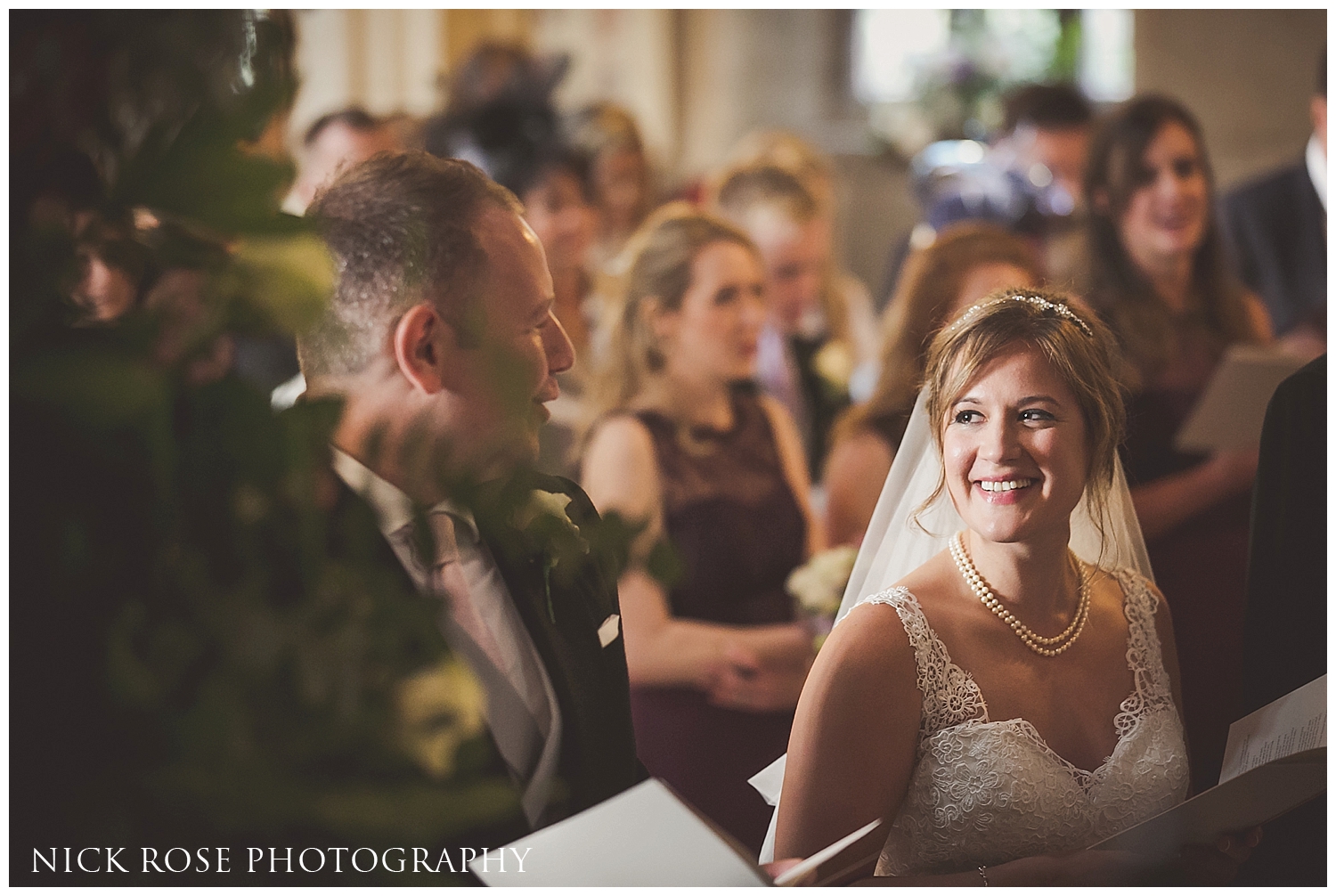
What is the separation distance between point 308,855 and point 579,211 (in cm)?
298

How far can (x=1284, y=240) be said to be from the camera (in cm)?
352

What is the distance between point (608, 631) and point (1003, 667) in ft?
1.49

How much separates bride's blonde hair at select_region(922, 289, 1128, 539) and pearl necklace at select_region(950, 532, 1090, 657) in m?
0.08

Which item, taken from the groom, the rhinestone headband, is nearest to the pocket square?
the groom

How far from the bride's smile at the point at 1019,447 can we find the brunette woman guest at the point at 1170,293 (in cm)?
74

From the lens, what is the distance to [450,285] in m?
1.16

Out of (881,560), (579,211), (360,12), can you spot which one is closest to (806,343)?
(579,211)

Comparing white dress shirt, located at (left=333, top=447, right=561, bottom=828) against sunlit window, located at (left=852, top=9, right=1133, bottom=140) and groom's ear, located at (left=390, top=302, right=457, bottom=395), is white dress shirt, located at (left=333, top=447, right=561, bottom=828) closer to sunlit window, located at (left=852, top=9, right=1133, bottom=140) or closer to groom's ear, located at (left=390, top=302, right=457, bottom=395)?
groom's ear, located at (left=390, top=302, right=457, bottom=395)

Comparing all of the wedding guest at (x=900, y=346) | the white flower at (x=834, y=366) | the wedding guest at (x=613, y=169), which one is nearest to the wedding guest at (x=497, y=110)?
the wedding guest at (x=613, y=169)

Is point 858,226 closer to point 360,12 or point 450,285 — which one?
point 360,12

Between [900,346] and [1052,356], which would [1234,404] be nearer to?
[900,346]

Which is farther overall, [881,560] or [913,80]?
[913,80]

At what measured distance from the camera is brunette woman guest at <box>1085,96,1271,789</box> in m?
2.09

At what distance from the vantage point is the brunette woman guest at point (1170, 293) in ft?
6.85
